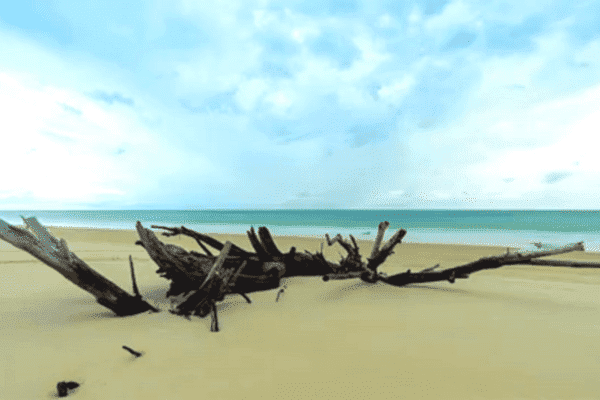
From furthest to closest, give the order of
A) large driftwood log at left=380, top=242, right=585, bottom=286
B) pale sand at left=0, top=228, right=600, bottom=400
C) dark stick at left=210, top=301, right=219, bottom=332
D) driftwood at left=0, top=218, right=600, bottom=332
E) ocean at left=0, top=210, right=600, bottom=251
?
ocean at left=0, top=210, right=600, bottom=251 < large driftwood log at left=380, top=242, right=585, bottom=286 < driftwood at left=0, top=218, right=600, bottom=332 < dark stick at left=210, top=301, right=219, bottom=332 < pale sand at left=0, top=228, right=600, bottom=400

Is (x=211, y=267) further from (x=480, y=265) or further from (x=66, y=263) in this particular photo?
(x=480, y=265)

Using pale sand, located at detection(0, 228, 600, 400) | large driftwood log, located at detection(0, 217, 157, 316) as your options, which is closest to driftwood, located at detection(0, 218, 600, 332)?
large driftwood log, located at detection(0, 217, 157, 316)

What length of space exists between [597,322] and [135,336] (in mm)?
4070

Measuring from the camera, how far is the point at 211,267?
3.57 metres

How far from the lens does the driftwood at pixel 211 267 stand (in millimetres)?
2809

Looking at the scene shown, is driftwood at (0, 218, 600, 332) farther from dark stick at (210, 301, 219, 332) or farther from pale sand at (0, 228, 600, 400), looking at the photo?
pale sand at (0, 228, 600, 400)

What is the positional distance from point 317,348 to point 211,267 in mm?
1656

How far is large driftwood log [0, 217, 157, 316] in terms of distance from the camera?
2.71 meters

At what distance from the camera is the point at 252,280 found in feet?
12.7

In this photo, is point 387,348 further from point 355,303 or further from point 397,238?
point 397,238

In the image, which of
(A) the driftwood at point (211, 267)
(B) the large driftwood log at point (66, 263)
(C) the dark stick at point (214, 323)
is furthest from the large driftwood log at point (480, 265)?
(B) the large driftwood log at point (66, 263)

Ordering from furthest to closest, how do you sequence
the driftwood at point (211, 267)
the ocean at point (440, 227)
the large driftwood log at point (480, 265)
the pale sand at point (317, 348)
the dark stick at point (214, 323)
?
the ocean at point (440, 227)
the large driftwood log at point (480, 265)
the driftwood at point (211, 267)
the dark stick at point (214, 323)
the pale sand at point (317, 348)

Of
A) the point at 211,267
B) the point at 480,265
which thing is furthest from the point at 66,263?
the point at 480,265

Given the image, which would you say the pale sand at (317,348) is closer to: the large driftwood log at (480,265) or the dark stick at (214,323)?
the dark stick at (214,323)
